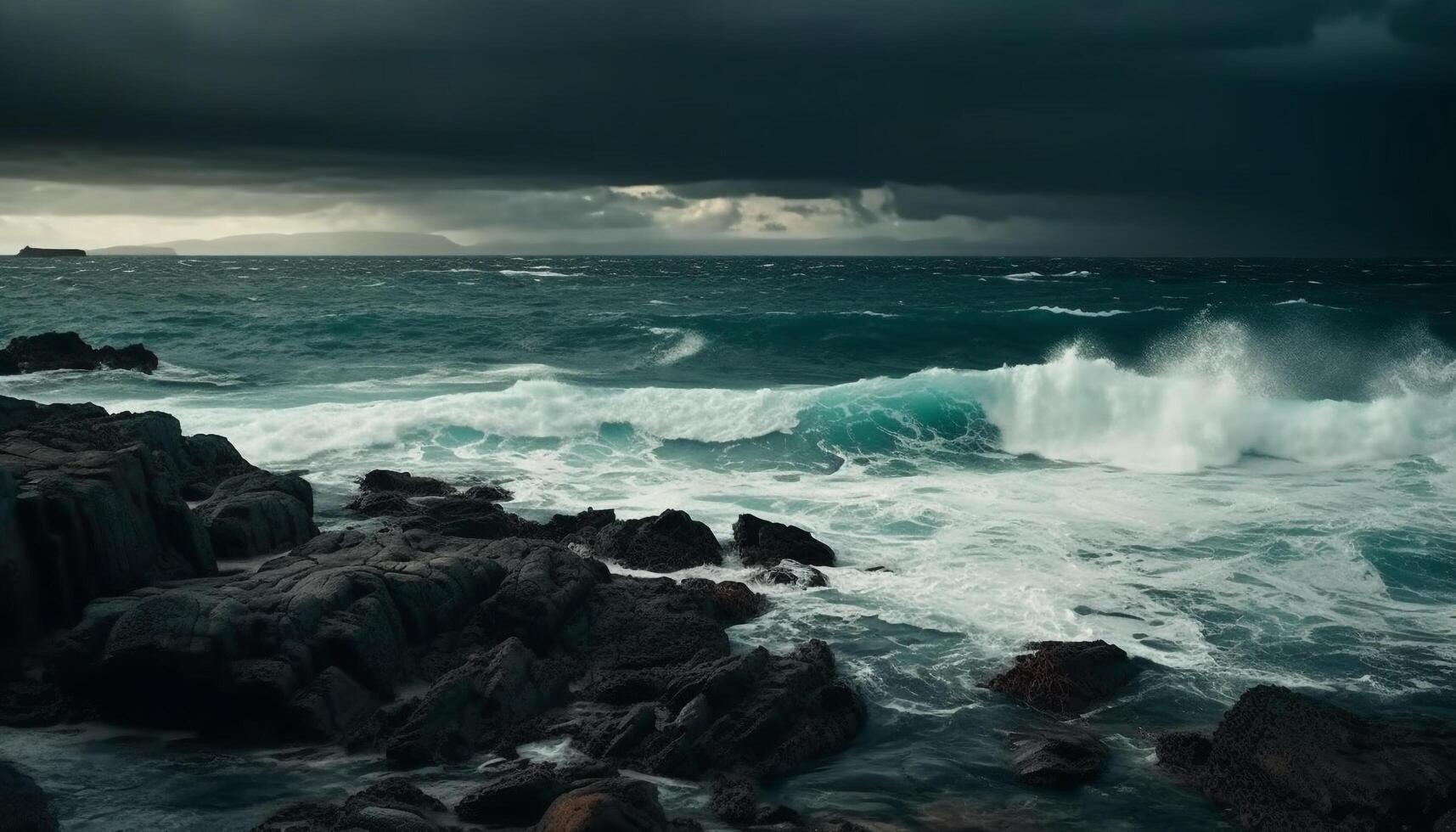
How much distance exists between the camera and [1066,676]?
1261 cm

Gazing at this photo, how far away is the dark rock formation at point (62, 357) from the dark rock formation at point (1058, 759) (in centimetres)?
3919

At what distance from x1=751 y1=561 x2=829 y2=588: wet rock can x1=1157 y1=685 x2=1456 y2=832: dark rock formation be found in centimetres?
630

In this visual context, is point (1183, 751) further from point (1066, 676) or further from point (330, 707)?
point (330, 707)

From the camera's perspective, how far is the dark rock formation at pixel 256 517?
16219mm

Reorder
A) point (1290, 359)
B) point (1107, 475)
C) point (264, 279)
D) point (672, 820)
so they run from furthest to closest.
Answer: point (264, 279) → point (1290, 359) → point (1107, 475) → point (672, 820)

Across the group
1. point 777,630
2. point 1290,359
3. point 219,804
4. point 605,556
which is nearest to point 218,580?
point 219,804

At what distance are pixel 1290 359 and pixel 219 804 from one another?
152 feet

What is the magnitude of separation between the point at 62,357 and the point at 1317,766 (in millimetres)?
42514

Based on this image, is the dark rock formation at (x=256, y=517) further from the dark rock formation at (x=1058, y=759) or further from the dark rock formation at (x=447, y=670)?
the dark rock formation at (x=1058, y=759)

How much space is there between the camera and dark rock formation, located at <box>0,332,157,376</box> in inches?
1533

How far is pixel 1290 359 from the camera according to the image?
45625 millimetres

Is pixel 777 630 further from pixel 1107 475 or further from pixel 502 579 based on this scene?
pixel 1107 475

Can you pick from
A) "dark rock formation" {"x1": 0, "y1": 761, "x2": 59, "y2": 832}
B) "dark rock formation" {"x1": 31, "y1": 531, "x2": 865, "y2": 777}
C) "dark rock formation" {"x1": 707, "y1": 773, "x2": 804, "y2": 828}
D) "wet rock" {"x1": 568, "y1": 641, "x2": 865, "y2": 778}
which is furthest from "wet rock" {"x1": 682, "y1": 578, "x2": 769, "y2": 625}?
"dark rock formation" {"x1": 0, "y1": 761, "x2": 59, "y2": 832}

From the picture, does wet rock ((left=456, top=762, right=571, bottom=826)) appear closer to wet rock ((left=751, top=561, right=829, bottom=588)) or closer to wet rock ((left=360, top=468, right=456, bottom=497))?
wet rock ((left=751, top=561, right=829, bottom=588))
